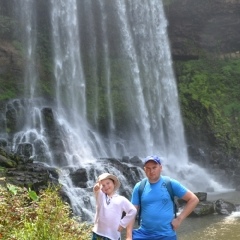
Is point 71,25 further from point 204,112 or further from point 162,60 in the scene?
point 204,112

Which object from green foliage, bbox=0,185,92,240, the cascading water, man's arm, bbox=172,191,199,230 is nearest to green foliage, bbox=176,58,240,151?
the cascading water

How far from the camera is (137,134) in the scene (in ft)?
95.6

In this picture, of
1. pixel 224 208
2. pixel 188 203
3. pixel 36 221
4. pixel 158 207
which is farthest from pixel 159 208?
pixel 224 208

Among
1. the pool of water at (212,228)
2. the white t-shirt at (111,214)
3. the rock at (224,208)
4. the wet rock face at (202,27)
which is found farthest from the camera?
the wet rock face at (202,27)

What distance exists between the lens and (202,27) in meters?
35.2

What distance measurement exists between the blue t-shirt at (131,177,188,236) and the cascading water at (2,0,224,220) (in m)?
18.1

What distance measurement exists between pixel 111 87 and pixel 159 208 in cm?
2751

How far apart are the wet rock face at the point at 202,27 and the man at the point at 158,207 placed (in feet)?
103

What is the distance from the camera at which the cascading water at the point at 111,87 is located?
2534 cm

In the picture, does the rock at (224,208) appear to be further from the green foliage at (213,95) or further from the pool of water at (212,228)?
the green foliage at (213,95)

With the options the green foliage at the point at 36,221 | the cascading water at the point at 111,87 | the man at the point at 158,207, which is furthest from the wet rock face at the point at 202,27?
the man at the point at 158,207

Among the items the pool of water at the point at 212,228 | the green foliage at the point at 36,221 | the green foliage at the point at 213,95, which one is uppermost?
the green foliage at the point at 213,95

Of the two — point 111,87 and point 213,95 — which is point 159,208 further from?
point 213,95

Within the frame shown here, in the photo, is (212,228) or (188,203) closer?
(188,203)
